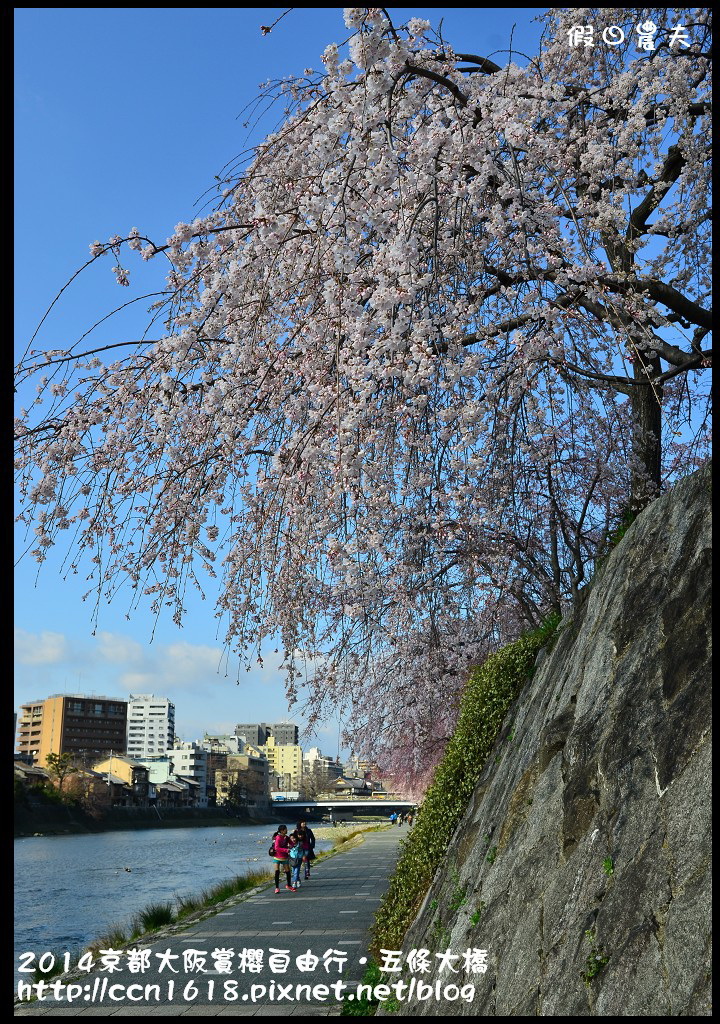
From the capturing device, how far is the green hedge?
29.7 ft

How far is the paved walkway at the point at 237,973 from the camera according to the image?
26.9 feet

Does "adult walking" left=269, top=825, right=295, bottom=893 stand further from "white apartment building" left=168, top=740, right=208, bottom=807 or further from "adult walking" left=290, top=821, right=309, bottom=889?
"white apartment building" left=168, top=740, right=208, bottom=807

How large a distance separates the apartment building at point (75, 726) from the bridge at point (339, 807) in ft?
89.0

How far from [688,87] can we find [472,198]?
237cm

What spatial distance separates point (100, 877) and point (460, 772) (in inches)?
1459

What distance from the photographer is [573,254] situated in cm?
550

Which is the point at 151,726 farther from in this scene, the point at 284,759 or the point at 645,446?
the point at 645,446

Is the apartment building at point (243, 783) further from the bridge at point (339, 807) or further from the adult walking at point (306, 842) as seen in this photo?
the adult walking at point (306, 842)

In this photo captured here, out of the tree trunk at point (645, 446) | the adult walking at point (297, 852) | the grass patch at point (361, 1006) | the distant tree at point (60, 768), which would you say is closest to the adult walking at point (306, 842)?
the adult walking at point (297, 852)

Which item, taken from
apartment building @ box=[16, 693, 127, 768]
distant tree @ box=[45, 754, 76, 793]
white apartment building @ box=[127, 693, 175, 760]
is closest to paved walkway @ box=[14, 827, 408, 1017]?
distant tree @ box=[45, 754, 76, 793]

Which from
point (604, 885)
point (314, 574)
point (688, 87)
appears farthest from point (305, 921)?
point (688, 87)

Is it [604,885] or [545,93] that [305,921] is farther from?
[545,93]

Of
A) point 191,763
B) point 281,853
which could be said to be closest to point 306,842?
point 281,853

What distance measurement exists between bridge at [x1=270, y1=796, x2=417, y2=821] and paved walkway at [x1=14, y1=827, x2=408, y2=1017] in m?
80.6
